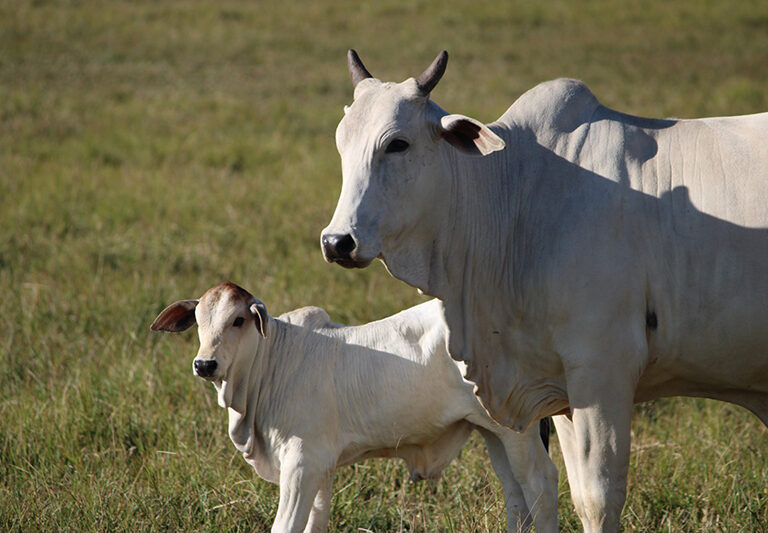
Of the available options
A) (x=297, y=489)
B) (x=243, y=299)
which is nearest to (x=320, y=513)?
(x=297, y=489)

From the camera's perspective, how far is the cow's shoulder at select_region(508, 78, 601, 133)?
307 cm

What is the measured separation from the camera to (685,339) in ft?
9.36

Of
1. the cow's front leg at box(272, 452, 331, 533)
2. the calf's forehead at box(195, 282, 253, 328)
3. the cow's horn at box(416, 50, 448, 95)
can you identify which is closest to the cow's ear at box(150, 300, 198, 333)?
the calf's forehead at box(195, 282, 253, 328)

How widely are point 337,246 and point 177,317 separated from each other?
4.35ft

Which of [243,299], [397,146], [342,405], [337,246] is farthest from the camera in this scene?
[342,405]

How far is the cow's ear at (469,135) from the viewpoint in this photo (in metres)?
2.75

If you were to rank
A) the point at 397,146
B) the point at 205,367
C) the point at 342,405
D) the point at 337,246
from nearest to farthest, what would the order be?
the point at 337,246
the point at 397,146
the point at 205,367
the point at 342,405

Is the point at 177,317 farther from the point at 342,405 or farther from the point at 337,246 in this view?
the point at 337,246

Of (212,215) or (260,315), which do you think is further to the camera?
Answer: (212,215)

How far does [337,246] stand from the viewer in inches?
102

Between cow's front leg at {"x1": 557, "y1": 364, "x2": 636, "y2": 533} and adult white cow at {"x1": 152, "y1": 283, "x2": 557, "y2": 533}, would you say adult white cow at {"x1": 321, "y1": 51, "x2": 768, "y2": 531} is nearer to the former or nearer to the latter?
cow's front leg at {"x1": 557, "y1": 364, "x2": 636, "y2": 533}

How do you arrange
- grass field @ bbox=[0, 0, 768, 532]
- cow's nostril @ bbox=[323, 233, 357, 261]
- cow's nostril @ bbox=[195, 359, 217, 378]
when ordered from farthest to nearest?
grass field @ bbox=[0, 0, 768, 532] < cow's nostril @ bbox=[195, 359, 217, 378] < cow's nostril @ bbox=[323, 233, 357, 261]

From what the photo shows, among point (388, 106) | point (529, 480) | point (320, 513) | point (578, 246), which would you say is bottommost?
point (320, 513)

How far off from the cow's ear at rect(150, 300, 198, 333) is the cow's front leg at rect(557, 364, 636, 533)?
1560 mm
